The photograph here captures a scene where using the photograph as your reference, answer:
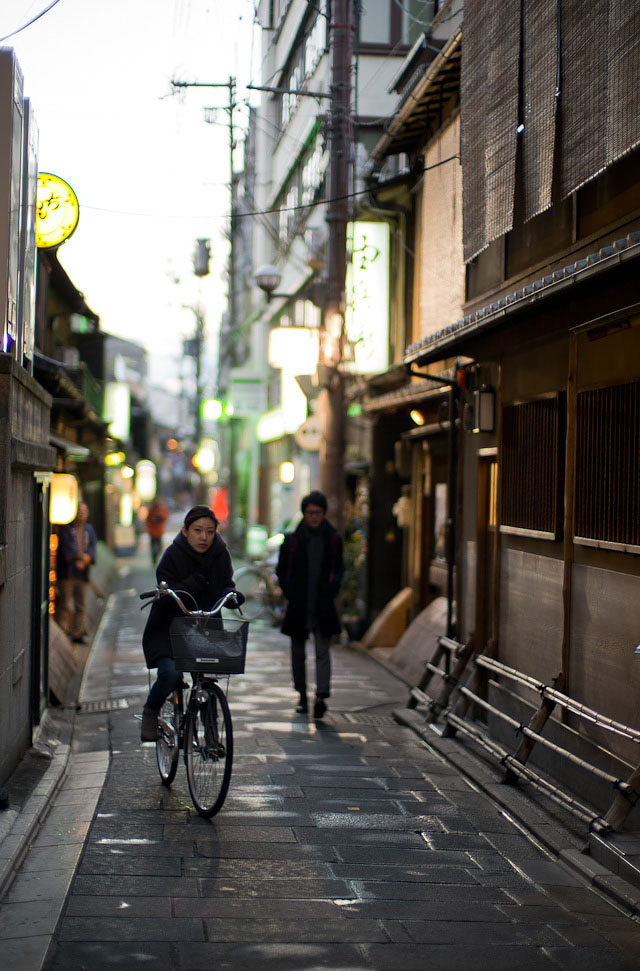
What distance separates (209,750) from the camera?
27.4ft

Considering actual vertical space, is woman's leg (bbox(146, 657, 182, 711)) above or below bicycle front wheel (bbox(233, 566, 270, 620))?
above

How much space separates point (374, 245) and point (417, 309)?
7.60 ft

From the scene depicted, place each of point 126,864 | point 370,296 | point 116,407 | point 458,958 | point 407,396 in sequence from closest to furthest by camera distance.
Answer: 1. point 458,958
2. point 126,864
3. point 407,396
4. point 370,296
5. point 116,407

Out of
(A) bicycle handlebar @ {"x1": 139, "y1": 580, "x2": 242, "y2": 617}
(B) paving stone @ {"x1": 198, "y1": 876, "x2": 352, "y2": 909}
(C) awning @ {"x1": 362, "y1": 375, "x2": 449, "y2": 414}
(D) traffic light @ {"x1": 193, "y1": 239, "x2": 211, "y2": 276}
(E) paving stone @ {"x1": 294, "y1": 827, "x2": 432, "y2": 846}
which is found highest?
(D) traffic light @ {"x1": 193, "y1": 239, "x2": 211, "y2": 276}

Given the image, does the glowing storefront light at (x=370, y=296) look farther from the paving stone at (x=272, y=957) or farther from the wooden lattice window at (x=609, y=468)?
the paving stone at (x=272, y=957)

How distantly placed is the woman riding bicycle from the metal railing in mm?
2581

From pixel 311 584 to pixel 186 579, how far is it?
12.8 ft

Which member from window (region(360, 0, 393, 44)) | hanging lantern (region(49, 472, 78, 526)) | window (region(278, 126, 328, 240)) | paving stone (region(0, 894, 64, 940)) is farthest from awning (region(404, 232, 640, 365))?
window (region(278, 126, 328, 240))

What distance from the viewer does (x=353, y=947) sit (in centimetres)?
586

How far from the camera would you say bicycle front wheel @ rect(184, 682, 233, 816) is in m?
8.18

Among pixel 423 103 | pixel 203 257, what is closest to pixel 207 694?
pixel 423 103

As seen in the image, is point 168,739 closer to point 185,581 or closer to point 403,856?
point 185,581

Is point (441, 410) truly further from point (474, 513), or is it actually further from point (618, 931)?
point (618, 931)

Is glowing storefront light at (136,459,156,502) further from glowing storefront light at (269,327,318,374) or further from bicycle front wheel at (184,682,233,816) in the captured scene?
bicycle front wheel at (184,682,233,816)
